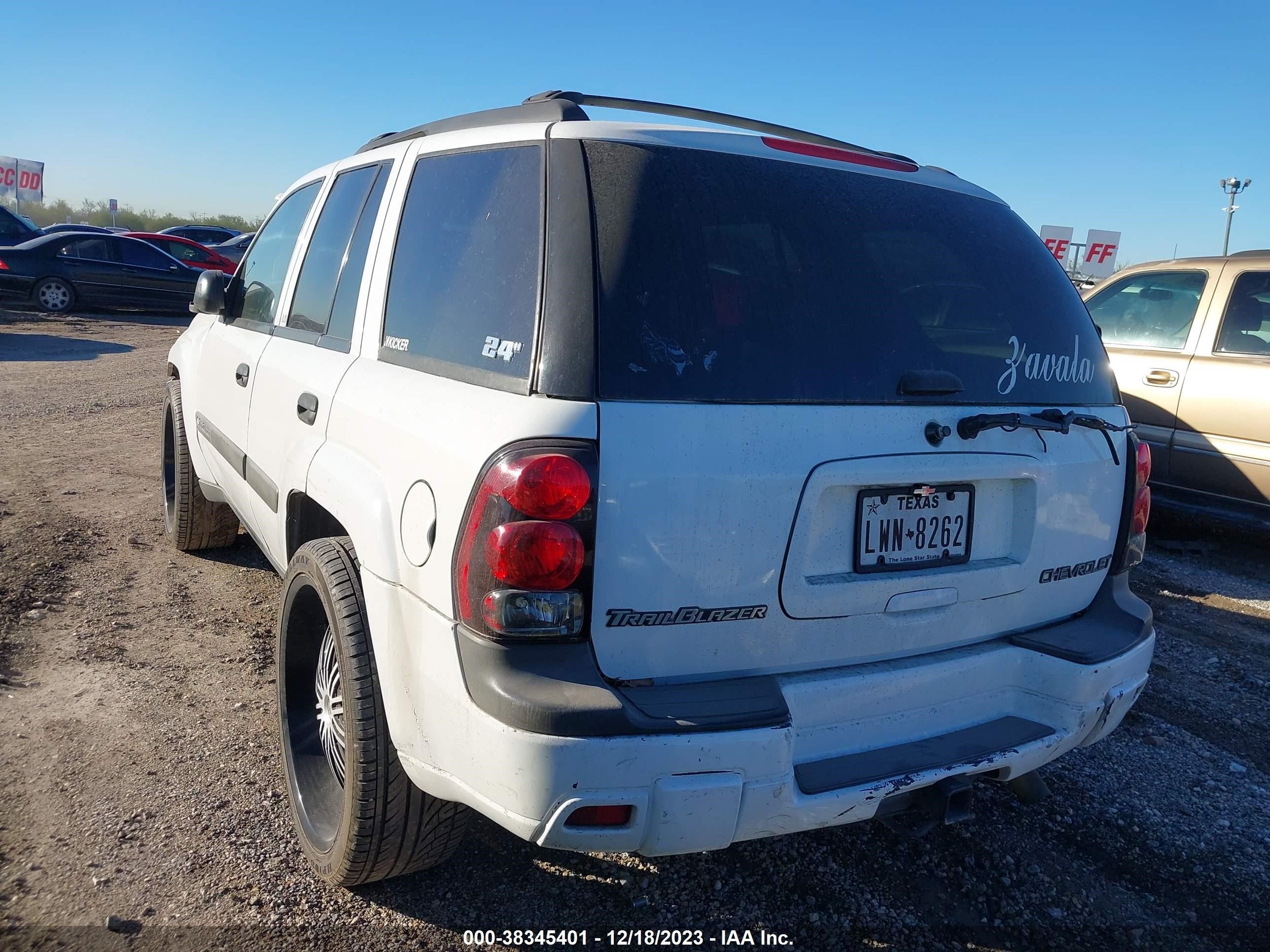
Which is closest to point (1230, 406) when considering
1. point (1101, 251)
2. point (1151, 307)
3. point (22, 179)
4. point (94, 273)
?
point (1151, 307)

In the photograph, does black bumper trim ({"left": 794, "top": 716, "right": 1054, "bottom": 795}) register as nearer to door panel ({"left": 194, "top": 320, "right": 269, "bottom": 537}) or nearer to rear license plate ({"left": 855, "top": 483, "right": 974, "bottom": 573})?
rear license plate ({"left": 855, "top": 483, "right": 974, "bottom": 573})

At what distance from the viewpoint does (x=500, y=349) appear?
82.4 inches

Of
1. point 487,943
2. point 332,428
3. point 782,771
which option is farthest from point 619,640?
point 332,428

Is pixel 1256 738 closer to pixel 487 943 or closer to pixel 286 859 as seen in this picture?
pixel 487 943

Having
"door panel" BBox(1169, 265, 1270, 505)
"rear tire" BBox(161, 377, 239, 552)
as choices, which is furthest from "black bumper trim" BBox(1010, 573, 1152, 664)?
"rear tire" BBox(161, 377, 239, 552)

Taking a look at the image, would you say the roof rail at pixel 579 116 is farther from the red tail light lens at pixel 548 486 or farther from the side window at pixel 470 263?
the red tail light lens at pixel 548 486

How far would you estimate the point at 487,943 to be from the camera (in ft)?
7.77

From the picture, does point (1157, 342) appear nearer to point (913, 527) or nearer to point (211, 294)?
point (913, 527)

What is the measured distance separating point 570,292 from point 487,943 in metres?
1.61

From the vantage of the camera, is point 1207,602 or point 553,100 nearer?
point 553,100

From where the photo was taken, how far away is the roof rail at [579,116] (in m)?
2.37

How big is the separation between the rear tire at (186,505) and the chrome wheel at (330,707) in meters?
2.31

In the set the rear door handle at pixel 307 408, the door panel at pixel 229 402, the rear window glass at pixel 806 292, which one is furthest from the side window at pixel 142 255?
the rear window glass at pixel 806 292

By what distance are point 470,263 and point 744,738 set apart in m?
1.30
